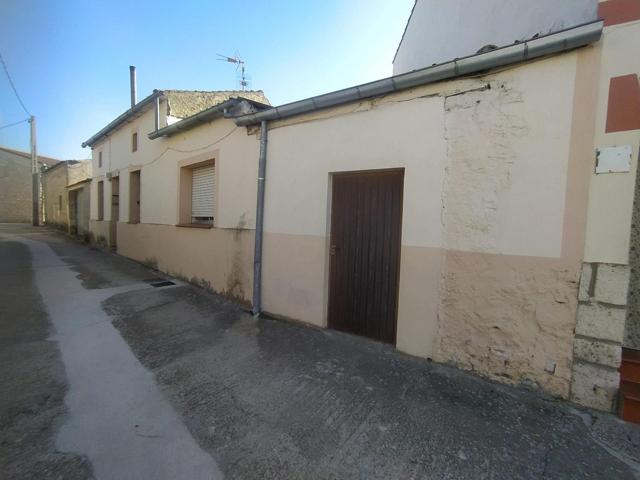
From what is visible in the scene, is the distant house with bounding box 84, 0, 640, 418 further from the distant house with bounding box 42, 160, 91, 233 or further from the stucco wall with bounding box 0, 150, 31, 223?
the stucco wall with bounding box 0, 150, 31, 223

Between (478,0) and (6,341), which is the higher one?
(478,0)

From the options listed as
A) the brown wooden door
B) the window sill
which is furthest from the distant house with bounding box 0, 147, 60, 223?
the brown wooden door

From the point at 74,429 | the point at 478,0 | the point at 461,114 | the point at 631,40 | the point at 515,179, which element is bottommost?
the point at 74,429

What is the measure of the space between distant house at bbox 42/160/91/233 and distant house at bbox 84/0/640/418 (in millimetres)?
14558

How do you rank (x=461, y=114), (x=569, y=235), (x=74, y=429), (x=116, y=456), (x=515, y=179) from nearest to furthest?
(x=116, y=456) < (x=74, y=429) < (x=569, y=235) < (x=515, y=179) < (x=461, y=114)

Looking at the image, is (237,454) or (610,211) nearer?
(237,454)

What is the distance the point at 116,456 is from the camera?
1.99 meters

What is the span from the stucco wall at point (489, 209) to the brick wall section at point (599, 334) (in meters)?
0.08

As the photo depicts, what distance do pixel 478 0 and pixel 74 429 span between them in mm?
7615

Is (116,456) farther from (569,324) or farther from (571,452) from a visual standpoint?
(569,324)

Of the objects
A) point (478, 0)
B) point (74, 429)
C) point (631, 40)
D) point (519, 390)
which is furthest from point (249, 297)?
point (478, 0)

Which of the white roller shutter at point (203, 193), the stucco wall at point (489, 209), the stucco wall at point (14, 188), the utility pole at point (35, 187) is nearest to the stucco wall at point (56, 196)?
the utility pole at point (35, 187)

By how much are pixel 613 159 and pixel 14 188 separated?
3395 cm

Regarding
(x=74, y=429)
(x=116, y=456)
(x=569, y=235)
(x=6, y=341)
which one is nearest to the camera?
(x=116, y=456)
